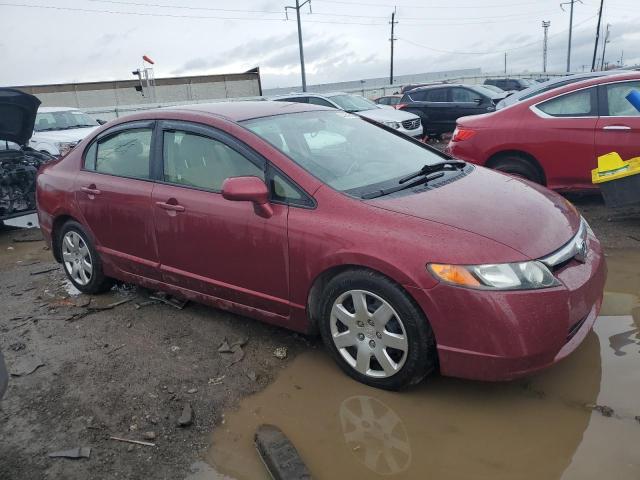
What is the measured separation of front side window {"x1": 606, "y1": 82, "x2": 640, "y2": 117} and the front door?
441 centimetres

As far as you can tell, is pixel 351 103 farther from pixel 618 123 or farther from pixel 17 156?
pixel 618 123

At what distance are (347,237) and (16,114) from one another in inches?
233

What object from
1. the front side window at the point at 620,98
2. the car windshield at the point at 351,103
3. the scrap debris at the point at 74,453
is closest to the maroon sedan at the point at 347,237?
the scrap debris at the point at 74,453

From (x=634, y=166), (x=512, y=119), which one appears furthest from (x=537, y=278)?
(x=512, y=119)

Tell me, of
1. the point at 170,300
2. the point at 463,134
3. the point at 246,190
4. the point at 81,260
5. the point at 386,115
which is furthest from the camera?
the point at 386,115

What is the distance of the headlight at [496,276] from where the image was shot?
2.61 meters

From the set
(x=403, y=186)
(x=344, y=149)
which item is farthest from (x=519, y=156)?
(x=403, y=186)

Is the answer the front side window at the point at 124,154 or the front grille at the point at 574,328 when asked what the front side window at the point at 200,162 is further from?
the front grille at the point at 574,328

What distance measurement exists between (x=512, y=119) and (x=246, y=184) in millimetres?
4290

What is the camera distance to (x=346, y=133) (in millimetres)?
3965

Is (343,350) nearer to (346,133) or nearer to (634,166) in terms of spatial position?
(346,133)

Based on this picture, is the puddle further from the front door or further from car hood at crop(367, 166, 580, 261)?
car hood at crop(367, 166, 580, 261)

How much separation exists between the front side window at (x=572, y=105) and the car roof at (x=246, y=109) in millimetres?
3229

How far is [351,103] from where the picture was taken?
13.4 meters
